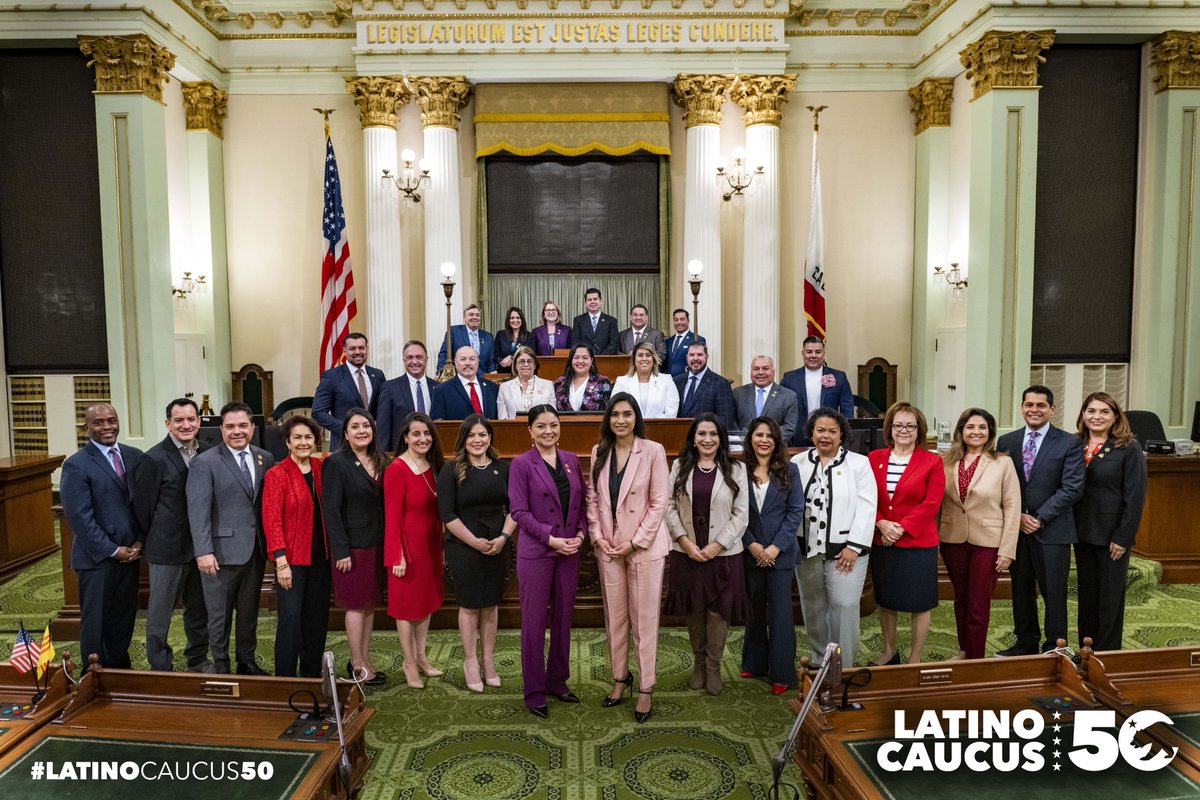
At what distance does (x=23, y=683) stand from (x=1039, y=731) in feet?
14.0

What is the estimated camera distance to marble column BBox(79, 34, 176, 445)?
9.56 m

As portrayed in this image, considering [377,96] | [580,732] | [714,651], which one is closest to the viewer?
[580,732]

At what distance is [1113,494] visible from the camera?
475 centimetres

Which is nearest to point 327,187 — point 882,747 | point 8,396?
point 8,396

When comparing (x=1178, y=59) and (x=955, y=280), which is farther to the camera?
(x=955, y=280)

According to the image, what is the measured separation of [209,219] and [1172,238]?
13084mm

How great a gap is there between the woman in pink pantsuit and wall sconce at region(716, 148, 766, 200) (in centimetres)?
808

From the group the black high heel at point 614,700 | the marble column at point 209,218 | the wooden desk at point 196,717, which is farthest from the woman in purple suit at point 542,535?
the marble column at point 209,218

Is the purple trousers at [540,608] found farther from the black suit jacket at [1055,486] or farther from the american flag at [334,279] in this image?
the american flag at [334,279]

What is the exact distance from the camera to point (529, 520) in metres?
4.34

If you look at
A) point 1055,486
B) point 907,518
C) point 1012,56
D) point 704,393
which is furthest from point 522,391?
point 1012,56

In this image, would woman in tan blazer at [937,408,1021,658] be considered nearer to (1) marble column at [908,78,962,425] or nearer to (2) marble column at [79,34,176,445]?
(1) marble column at [908,78,962,425]

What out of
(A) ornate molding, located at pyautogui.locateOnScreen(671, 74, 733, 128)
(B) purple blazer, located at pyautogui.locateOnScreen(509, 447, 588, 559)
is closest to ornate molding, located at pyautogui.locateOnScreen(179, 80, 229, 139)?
(A) ornate molding, located at pyautogui.locateOnScreen(671, 74, 733, 128)

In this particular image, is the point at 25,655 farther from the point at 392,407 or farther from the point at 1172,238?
the point at 1172,238
